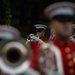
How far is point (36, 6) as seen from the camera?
3878 centimetres

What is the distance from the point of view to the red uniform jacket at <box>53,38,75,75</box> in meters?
6.16

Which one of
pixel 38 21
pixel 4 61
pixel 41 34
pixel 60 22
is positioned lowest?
pixel 38 21

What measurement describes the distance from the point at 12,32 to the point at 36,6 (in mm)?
32065

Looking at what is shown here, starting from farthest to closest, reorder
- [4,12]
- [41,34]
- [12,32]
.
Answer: [4,12] → [41,34] → [12,32]

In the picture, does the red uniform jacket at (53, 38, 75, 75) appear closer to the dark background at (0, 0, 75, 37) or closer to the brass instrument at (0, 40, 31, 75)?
the brass instrument at (0, 40, 31, 75)

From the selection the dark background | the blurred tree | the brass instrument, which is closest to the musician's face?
the brass instrument

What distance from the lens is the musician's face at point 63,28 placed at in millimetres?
6008

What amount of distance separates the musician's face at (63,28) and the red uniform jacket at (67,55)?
0.17 meters

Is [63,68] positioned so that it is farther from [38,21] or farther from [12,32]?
[38,21]

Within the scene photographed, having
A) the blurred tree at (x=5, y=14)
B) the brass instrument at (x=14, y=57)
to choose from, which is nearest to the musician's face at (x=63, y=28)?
the brass instrument at (x=14, y=57)

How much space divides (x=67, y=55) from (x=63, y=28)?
0.33 m

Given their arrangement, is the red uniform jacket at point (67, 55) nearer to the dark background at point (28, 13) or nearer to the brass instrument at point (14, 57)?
the brass instrument at point (14, 57)

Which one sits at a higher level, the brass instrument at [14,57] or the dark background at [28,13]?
the brass instrument at [14,57]

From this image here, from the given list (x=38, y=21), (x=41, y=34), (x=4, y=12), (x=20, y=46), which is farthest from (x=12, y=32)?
(x=38, y=21)
